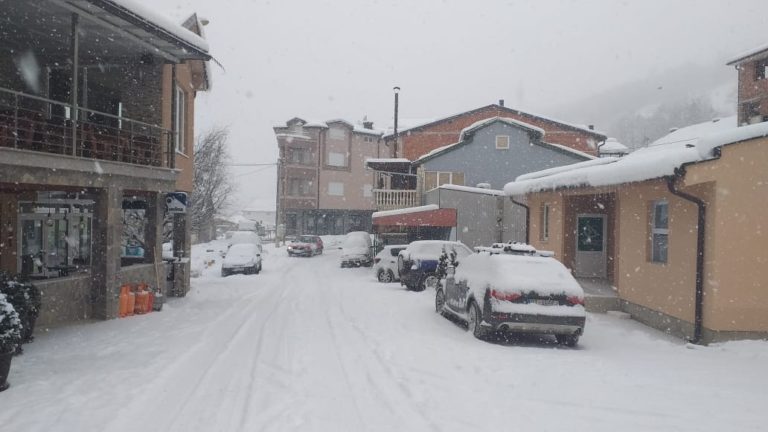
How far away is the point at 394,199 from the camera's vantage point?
30.7m

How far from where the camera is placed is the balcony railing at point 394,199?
30.6m

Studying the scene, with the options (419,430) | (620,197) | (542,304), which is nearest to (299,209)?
(620,197)

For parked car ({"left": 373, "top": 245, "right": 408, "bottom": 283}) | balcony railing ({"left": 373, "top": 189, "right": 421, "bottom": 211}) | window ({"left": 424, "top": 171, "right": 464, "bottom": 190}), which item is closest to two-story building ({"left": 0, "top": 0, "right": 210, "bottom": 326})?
parked car ({"left": 373, "top": 245, "right": 408, "bottom": 283})

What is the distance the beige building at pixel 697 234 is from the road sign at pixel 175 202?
974cm

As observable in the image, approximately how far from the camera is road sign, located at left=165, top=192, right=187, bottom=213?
1407cm

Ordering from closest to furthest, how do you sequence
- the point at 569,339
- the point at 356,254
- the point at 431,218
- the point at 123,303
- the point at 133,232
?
the point at 569,339, the point at 123,303, the point at 133,232, the point at 431,218, the point at 356,254

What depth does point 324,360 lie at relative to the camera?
315 inches

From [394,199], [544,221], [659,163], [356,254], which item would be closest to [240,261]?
[356,254]

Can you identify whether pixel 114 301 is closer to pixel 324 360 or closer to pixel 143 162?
pixel 143 162

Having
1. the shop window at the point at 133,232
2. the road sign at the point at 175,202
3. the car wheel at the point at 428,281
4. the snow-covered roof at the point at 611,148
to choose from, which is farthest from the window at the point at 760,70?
the shop window at the point at 133,232

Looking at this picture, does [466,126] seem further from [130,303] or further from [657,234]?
[130,303]

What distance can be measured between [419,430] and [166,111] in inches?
480

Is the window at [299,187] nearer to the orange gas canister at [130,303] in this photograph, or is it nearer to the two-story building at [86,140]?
the two-story building at [86,140]

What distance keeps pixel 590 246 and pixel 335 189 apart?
4120cm
